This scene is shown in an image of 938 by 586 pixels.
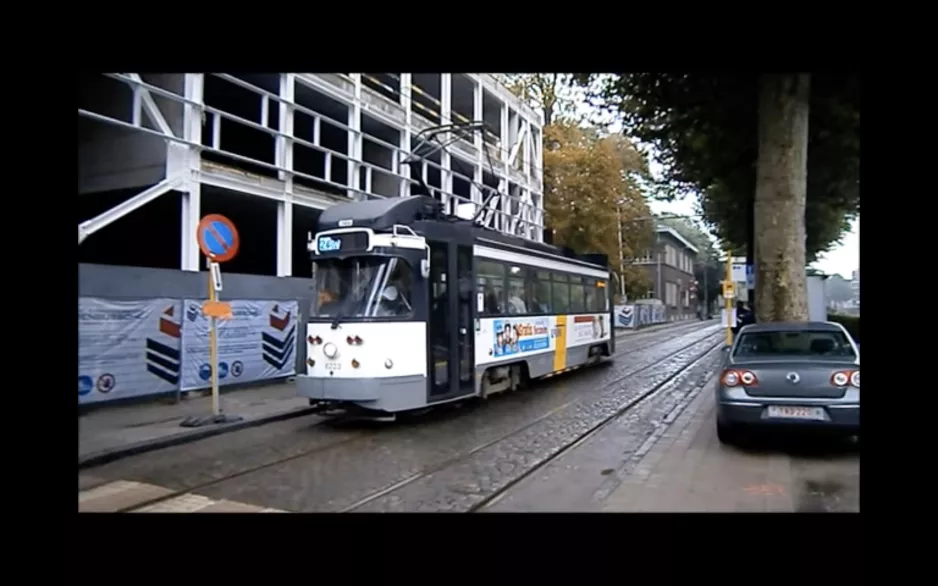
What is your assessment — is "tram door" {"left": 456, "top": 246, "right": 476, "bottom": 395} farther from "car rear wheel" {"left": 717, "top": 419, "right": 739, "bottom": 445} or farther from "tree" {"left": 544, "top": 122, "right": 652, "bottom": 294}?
"tree" {"left": 544, "top": 122, "right": 652, "bottom": 294}

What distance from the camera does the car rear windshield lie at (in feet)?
24.5

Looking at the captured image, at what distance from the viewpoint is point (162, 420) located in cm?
942

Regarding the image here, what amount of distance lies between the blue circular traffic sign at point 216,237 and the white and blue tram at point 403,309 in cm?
114

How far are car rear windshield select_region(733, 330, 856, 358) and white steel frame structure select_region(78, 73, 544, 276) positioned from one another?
550 centimetres

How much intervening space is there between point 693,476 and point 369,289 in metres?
4.32

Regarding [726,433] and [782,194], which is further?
[782,194]

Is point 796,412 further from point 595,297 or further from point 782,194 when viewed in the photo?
point 595,297

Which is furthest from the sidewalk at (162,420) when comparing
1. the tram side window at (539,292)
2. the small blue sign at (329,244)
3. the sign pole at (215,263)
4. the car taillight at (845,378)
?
the car taillight at (845,378)

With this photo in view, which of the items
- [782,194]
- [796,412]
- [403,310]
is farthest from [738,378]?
[782,194]

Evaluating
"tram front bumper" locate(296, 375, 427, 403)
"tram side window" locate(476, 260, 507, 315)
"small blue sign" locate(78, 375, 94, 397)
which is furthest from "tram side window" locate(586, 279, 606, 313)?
"small blue sign" locate(78, 375, 94, 397)
